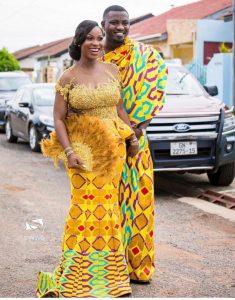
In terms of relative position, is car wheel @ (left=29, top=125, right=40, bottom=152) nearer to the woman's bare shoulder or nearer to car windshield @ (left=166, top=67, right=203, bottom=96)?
car windshield @ (left=166, top=67, right=203, bottom=96)

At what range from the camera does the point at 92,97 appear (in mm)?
4957

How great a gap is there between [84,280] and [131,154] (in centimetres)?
98

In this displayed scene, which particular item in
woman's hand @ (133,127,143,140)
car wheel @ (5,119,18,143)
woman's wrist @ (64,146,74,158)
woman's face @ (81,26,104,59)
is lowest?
car wheel @ (5,119,18,143)

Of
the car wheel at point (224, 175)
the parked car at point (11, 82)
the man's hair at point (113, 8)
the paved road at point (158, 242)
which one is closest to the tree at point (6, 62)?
the parked car at point (11, 82)

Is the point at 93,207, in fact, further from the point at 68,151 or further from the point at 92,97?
the point at 92,97

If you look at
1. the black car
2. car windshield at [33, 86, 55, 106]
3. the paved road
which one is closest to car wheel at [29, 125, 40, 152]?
the black car

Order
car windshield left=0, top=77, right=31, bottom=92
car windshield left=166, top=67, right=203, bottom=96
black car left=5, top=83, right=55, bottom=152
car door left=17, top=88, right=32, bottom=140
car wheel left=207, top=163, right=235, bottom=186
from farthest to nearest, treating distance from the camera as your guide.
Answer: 1. car windshield left=0, top=77, right=31, bottom=92
2. car door left=17, top=88, right=32, bottom=140
3. black car left=5, top=83, right=55, bottom=152
4. car windshield left=166, top=67, right=203, bottom=96
5. car wheel left=207, top=163, right=235, bottom=186

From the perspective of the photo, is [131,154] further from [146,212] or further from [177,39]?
[177,39]

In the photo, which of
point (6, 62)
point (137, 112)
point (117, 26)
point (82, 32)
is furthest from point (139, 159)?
point (6, 62)

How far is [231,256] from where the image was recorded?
6.45m

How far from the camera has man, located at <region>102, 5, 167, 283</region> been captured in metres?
5.39

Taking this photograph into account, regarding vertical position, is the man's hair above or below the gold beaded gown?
above

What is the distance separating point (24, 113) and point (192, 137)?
712 centimetres

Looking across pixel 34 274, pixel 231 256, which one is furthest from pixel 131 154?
pixel 231 256
